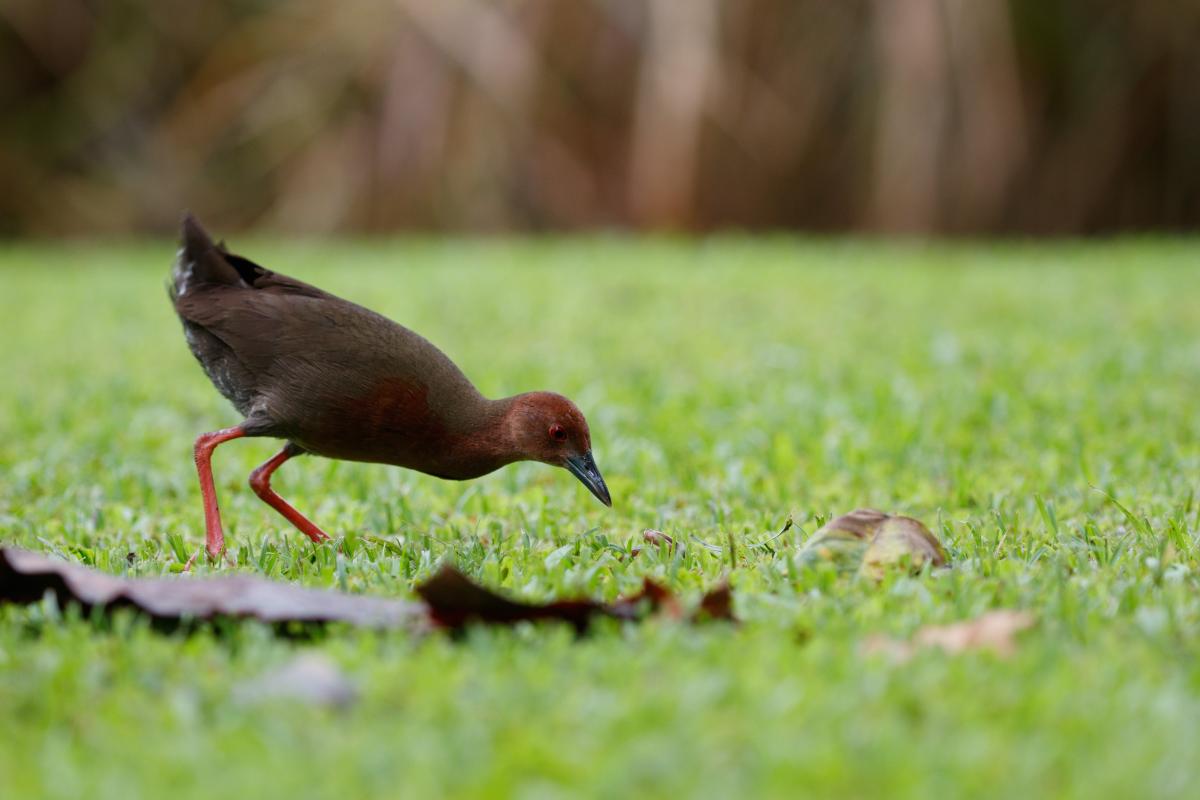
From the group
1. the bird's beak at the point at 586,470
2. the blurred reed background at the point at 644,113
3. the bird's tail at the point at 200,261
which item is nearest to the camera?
the bird's beak at the point at 586,470

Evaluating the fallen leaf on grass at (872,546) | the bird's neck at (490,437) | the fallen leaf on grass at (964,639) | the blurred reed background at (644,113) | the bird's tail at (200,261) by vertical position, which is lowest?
the fallen leaf on grass at (964,639)

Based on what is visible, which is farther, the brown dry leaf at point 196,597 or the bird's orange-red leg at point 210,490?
the bird's orange-red leg at point 210,490

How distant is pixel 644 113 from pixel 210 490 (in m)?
10.3

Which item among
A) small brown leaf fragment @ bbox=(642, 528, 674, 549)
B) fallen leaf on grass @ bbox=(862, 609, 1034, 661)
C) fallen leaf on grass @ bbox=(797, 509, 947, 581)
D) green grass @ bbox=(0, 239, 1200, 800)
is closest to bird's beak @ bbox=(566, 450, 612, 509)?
green grass @ bbox=(0, 239, 1200, 800)

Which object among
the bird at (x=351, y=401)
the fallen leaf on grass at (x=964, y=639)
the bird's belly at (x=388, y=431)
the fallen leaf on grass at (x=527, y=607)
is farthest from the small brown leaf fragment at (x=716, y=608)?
the bird's belly at (x=388, y=431)

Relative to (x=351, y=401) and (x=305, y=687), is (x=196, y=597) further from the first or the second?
(x=351, y=401)

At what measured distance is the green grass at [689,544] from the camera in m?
2.12

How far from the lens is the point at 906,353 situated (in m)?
7.40

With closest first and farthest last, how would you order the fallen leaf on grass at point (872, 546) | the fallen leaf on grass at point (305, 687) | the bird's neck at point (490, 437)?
the fallen leaf on grass at point (305, 687)
the fallen leaf on grass at point (872, 546)
the bird's neck at point (490, 437)

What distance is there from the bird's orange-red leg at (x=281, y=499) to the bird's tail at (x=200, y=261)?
58cm

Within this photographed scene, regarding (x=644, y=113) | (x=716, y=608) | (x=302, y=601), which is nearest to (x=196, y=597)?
(x=302, y=601)

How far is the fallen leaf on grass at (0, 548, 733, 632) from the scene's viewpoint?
2.74m

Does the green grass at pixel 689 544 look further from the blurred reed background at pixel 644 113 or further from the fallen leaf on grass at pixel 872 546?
the blurred reed background at pixel 644 113

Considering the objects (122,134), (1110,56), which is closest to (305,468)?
(1110,56)
